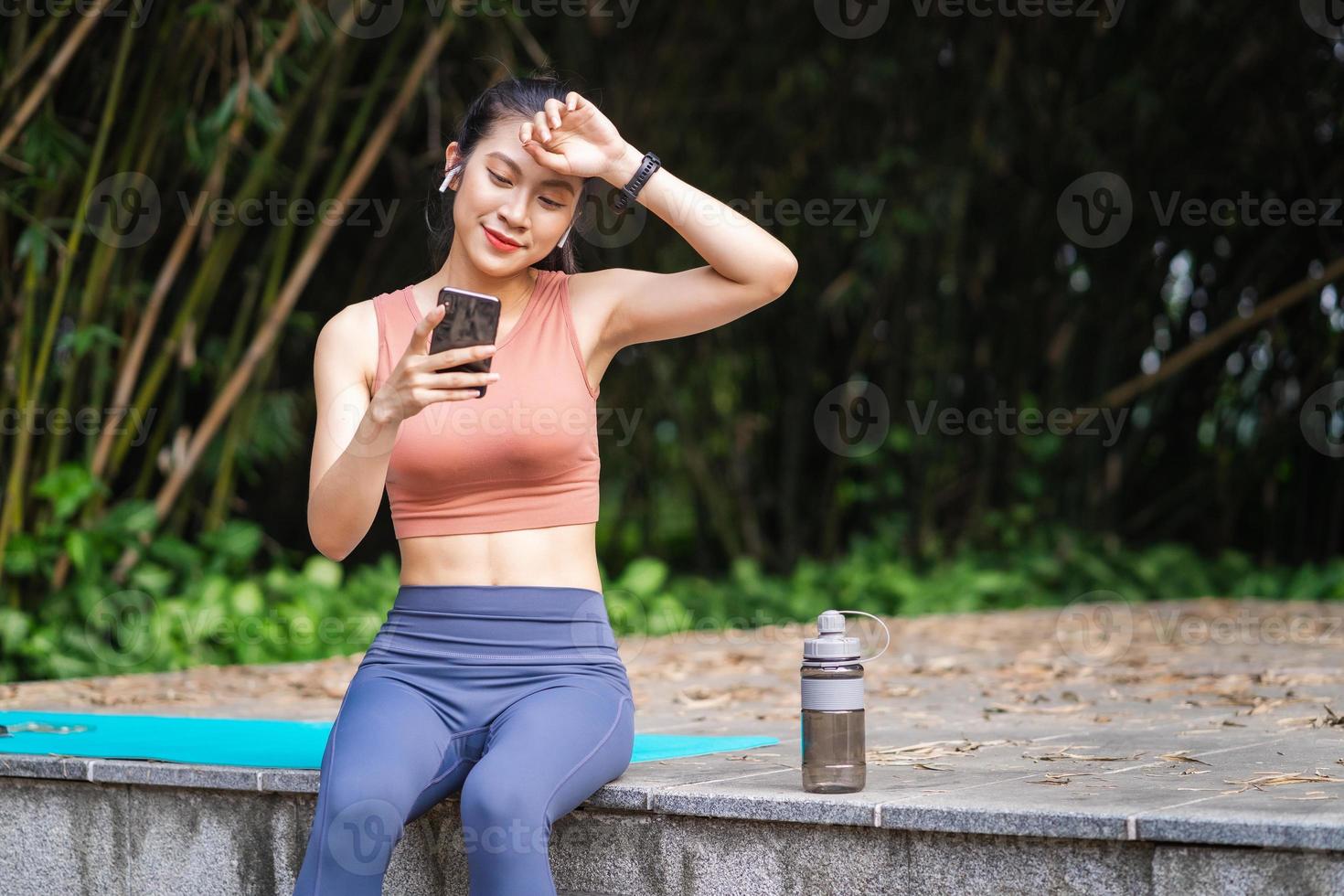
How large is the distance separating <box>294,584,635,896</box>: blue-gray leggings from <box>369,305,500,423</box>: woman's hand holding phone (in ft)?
1.09

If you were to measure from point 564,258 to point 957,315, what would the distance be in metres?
4.78

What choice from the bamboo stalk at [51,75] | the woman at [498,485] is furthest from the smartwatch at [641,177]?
the bamboo stalk at [51,75]

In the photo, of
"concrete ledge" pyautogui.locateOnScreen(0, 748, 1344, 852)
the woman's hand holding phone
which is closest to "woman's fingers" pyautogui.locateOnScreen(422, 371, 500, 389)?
the woman's hand holding phone

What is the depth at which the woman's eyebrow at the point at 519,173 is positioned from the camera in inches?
81.1

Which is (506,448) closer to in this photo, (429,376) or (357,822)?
(429,376)

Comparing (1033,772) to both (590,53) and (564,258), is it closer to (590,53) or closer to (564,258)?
(564,258)

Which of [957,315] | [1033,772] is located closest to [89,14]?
[1033,772]

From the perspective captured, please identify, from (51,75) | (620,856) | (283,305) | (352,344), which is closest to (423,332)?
(352,344)

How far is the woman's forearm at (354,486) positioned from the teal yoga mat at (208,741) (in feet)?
1.35

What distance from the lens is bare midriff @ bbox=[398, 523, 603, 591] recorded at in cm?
200

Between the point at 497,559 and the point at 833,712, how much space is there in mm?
491

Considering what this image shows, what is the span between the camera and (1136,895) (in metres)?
1.63

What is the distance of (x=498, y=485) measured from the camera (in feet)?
6.59

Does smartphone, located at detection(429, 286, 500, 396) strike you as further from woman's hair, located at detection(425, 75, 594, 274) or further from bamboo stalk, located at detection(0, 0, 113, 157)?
bamboo stalk, located at detection(0, 0, 113, 157)
